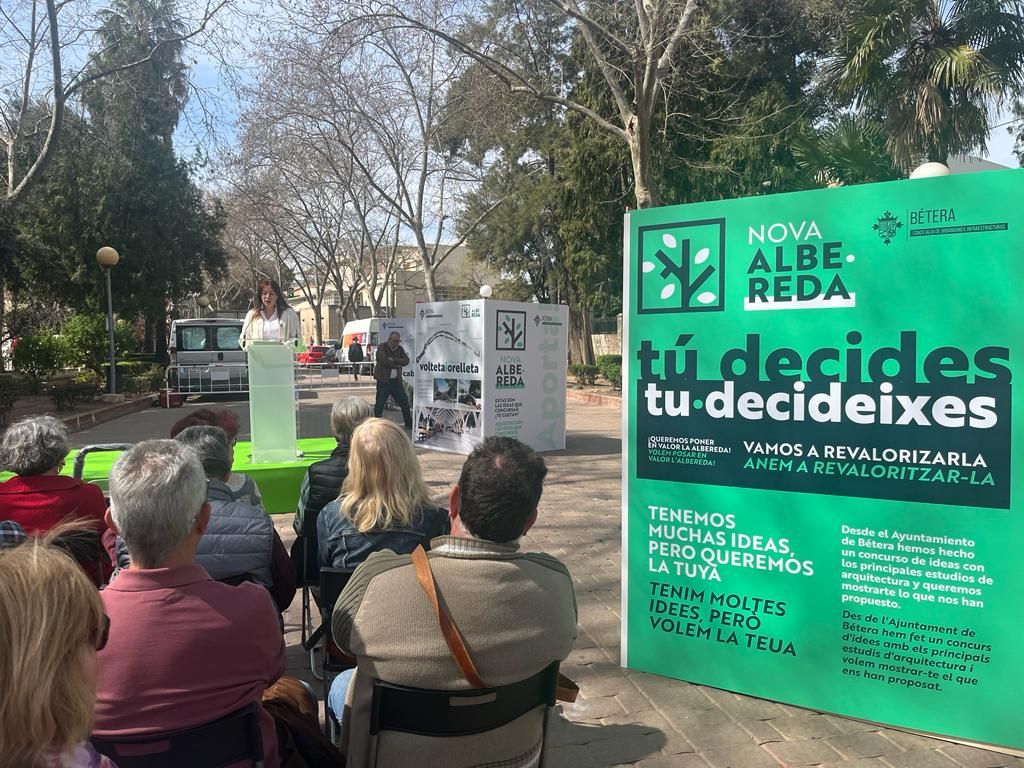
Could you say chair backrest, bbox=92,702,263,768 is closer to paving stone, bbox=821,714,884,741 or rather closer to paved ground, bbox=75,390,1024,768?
paved ground, bbox=75,390,1024,768

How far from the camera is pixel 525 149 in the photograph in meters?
27.4

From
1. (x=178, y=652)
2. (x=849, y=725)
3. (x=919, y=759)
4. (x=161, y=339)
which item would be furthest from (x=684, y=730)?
(x=161, y=339)

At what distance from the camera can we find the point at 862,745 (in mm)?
3244

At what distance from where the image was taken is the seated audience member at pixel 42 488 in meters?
3.26

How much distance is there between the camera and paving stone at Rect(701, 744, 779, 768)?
3.13m

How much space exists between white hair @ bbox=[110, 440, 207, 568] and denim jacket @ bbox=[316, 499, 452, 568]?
107 centimetres

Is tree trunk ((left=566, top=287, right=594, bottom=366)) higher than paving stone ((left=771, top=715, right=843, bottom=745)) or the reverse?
higher

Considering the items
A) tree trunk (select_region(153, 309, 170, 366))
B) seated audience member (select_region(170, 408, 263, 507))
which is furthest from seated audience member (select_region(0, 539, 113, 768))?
tree trunk (select_region(153, 309, 170, 366))

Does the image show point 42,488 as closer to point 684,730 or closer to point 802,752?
point 684,730

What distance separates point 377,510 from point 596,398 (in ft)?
55.9

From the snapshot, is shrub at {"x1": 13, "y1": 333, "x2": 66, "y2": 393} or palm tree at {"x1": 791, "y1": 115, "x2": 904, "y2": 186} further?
shrub at {"x1": 13, "y1": 333, "x2": 66, "y2": 393}

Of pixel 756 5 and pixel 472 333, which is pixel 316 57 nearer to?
pixel 472 333

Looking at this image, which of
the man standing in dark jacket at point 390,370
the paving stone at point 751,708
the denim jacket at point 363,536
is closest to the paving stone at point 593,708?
the paving stone at point 751,708

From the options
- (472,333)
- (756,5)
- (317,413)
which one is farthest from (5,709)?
(756,5)
